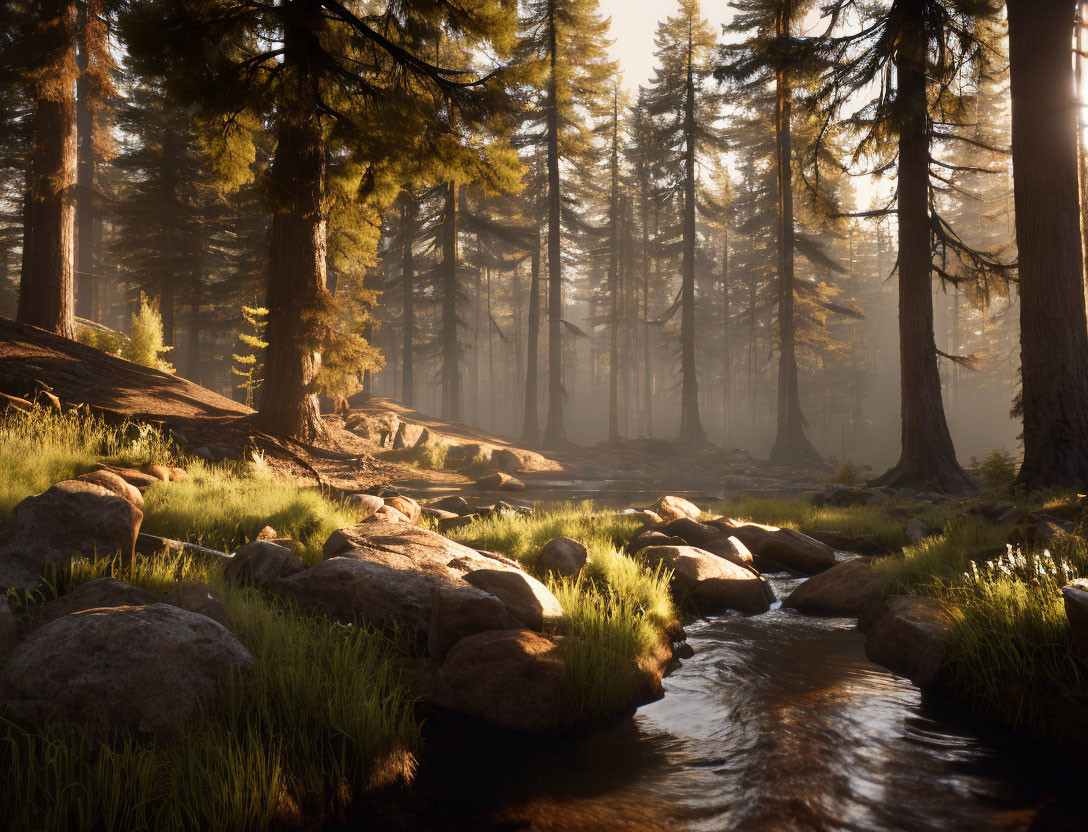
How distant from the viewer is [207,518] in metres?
6.23

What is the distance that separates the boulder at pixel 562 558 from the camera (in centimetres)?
602

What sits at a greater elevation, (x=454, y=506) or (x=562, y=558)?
(x=454, y=506)

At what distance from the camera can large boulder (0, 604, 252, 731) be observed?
270cm

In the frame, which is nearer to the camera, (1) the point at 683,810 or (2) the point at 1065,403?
(1) the point at 683,810

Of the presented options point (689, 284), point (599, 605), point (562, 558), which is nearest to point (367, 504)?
point (562, 558)

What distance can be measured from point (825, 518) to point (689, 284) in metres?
18.8

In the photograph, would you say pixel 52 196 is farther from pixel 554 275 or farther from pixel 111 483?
pixel 554 275

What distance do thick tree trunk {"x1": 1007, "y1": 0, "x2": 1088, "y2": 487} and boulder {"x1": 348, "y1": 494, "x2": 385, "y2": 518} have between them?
30.8 ft

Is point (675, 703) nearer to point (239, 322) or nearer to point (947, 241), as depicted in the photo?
point (947, 241)

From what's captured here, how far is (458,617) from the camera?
3977 millimetres

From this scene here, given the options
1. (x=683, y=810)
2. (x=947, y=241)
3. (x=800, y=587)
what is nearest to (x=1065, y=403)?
(x=947, y=241)

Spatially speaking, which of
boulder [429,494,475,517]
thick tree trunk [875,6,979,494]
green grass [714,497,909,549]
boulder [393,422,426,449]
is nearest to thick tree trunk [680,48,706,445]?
boulder [393,422,426,449]

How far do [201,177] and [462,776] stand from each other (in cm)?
2392

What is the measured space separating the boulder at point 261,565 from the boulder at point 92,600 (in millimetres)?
998
